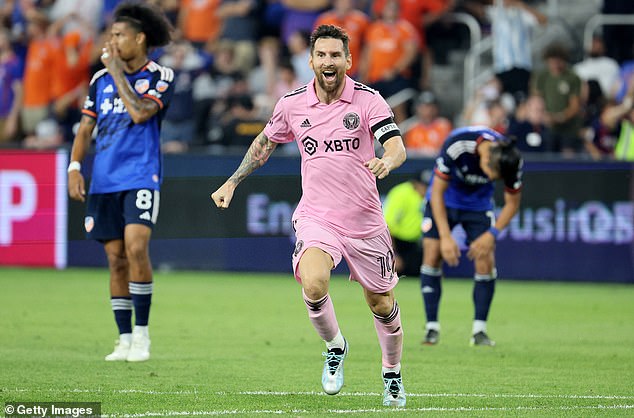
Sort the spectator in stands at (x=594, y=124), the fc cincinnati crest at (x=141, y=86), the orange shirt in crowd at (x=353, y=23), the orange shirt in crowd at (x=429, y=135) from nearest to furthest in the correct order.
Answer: the fc cincinnati crest at (x=141, y=86) < the spectator in stands at (x=594, y=124) < the orange shirt in crowd at (x=429, y=135) < the orange shirt in crowd at (x=353, y=23)

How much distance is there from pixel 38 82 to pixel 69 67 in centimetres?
64

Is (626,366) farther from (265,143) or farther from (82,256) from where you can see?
(82,256)

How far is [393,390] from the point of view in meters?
7.72

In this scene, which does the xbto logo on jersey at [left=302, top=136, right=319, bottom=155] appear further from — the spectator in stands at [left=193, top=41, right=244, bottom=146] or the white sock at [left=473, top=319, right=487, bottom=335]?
the spectator in stands at [left=193, top=41, right=244, bottom=146]

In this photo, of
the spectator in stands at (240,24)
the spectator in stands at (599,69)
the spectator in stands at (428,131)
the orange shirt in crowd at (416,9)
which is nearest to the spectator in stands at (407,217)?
the spectator in stands at (428,131)

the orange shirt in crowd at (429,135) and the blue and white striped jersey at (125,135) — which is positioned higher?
the blue and white striped jersey at (125,135)

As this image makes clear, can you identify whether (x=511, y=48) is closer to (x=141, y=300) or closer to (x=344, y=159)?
(x=141, y=300)

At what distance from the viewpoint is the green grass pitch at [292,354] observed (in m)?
7.79

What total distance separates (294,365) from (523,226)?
29.3 ft

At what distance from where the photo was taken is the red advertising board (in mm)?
18906

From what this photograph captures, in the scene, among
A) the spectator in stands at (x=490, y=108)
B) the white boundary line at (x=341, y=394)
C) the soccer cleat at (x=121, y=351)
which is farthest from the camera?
the spectator in stands at (x=490, y=108)

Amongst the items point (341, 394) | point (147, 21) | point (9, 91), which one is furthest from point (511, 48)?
point (341, 394)

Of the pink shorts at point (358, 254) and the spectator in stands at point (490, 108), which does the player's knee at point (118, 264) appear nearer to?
the pink shorts at point (358, 254)

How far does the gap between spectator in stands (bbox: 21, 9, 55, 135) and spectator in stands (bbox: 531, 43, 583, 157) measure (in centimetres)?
839
